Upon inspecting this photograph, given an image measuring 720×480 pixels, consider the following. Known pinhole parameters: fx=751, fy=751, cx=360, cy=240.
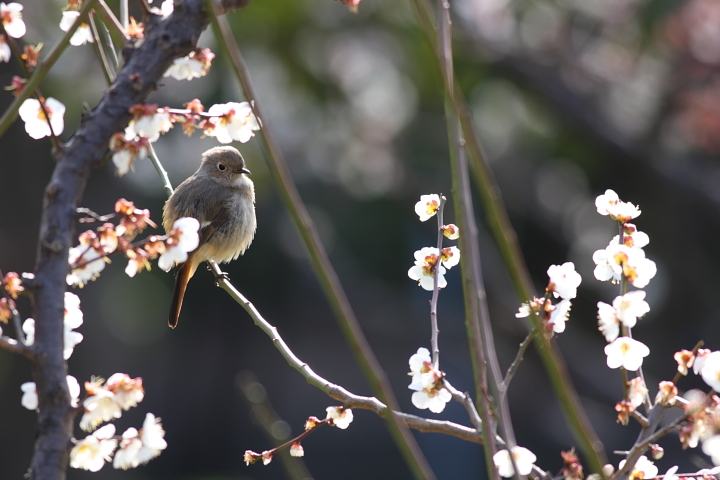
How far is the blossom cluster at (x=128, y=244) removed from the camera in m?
→ 1.25

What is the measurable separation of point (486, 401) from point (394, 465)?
9.17 meters

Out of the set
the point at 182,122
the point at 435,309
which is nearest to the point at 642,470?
the point at 435,309

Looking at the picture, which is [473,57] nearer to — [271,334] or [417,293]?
[417,293]

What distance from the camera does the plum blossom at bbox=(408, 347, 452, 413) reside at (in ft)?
5.19

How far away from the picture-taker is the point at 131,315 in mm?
10617

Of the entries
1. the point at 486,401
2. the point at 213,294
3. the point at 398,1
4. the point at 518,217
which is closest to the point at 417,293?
the point at 518,217

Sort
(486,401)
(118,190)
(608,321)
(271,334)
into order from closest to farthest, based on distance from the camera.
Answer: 1. (486,401)
2. (608,321)
3. (271,334)
4. (118,190)

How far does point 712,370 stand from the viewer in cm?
138

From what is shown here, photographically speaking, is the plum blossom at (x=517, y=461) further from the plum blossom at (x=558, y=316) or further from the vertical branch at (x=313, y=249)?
the vertical branch at (x=313, y=249)

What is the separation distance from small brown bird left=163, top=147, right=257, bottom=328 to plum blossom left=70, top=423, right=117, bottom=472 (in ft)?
7.23

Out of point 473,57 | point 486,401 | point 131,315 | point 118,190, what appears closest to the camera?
point 486,401

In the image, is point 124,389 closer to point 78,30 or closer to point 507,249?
point 507,249

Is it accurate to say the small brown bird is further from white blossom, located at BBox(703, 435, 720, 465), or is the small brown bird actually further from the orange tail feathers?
white blossom, located at BBox(703, 435, 720, 465)

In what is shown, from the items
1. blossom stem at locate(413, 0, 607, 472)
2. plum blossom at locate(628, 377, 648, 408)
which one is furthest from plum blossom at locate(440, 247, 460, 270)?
blossom stem at locate(413, 0, 607, 472)
